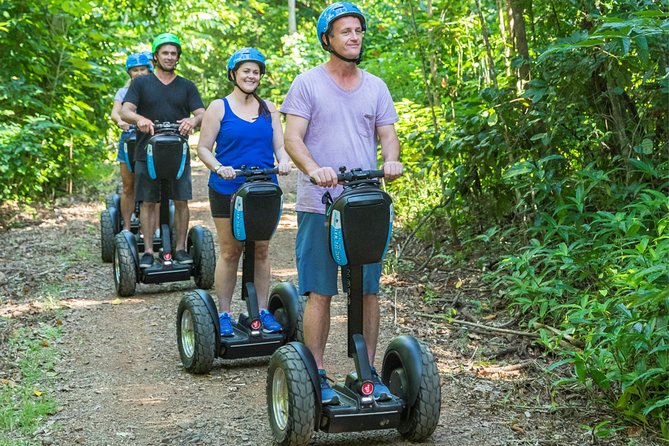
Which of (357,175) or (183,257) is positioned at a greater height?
(357,175)

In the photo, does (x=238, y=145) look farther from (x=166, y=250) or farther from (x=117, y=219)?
(x=117, y=219)

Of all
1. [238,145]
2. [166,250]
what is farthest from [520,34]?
[166,250]

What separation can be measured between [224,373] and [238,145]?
5.17 ft

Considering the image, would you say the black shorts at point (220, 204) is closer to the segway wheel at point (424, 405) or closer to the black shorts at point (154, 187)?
the black shorts at point (154, 187)

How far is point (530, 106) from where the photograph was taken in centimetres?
722

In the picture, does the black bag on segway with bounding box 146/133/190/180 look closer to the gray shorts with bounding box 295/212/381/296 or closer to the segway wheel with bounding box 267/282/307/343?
the segway wheel with bounding box 267/282/307/343

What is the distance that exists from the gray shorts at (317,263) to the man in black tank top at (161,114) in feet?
11.4

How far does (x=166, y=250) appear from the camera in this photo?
26.3ft

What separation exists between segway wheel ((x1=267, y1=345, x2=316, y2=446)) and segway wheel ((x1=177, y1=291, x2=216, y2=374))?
135cm

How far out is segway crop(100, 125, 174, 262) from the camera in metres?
8.98

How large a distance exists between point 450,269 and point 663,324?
356 centimetres

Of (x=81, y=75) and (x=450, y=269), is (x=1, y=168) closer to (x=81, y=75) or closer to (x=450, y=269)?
(x=81, y=75)

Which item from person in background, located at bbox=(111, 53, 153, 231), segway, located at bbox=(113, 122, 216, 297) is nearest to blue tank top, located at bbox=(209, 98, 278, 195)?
segway, located at bbox=(113, 122, 216, 297)

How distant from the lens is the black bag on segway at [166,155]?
298 inches
